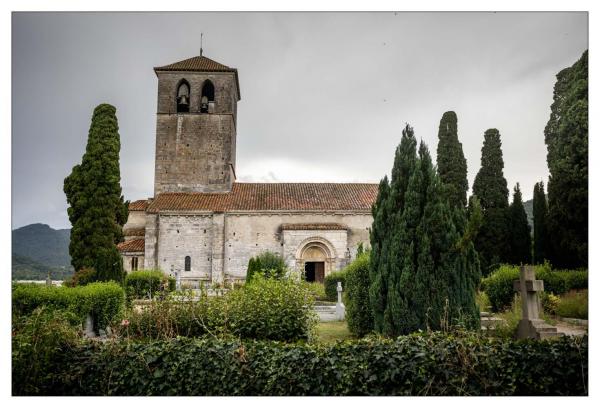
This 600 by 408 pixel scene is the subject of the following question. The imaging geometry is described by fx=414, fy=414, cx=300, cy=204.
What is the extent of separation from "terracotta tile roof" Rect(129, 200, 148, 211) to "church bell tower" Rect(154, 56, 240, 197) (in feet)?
5.71

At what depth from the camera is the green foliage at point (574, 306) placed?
35.8 feet

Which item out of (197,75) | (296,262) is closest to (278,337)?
(296,262)

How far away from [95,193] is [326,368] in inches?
584

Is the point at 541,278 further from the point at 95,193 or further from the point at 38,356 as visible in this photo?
the point at 95,193

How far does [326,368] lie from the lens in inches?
199

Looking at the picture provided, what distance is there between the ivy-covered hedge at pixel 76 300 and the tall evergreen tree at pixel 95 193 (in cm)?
729

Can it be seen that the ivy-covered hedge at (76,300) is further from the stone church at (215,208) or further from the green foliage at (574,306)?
the stone church at (215,208)

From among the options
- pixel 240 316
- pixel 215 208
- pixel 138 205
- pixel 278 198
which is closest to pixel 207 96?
pixel 215 208

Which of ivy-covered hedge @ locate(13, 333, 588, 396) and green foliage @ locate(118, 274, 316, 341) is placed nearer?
ivy-covered hedge @ locate(13, 333, 588, 396)

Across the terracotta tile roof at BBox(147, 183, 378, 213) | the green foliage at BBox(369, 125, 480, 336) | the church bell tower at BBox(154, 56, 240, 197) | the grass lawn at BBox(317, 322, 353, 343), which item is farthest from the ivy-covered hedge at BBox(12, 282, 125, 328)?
the church bell tower at BBox(154, 56, 240, 197)

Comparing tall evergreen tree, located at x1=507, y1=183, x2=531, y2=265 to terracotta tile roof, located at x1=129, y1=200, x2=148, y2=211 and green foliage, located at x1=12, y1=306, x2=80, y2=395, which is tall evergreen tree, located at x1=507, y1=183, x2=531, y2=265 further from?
terracotta tile roof, located at x1=129, y1=200, x2=148, y2=211

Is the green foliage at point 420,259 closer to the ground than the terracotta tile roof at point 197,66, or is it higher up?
closer to the ground

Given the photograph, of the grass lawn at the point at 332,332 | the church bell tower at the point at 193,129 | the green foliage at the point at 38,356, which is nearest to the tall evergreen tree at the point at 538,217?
the grass lawn at the point at 332,332

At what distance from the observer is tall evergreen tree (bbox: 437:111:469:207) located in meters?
22.7
